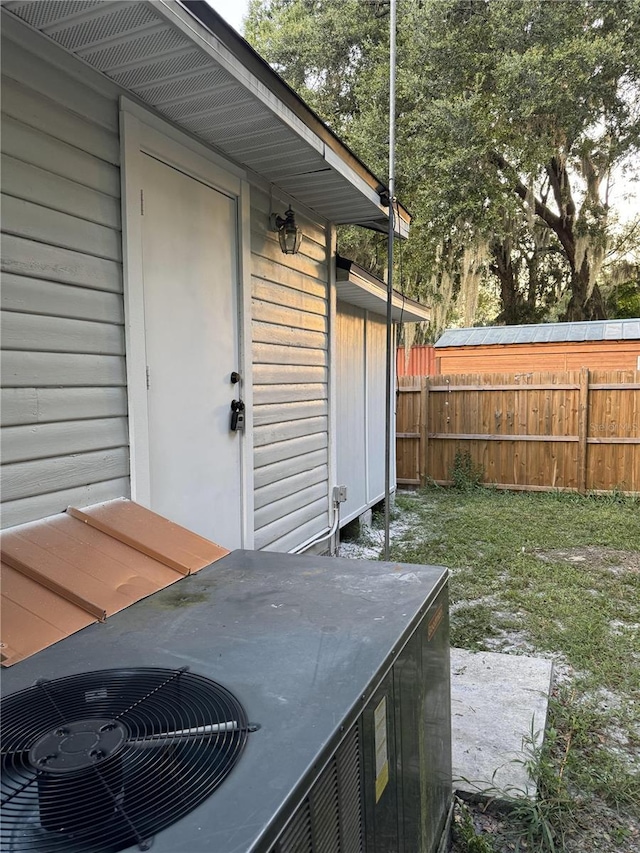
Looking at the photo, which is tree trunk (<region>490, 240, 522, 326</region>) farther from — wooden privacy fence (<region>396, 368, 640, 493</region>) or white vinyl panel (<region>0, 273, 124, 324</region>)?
white vinyl panel (<region>0, 273, 124, 324</region>)

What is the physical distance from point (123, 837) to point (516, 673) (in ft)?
8.75

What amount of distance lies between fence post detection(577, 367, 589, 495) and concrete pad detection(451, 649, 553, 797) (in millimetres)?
5217

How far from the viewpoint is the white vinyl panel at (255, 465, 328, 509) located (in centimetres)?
339

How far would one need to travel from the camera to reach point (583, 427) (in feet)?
25.3

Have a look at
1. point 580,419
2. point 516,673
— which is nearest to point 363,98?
point 580,419

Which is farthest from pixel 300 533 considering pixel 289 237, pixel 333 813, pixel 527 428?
pixel 527 428

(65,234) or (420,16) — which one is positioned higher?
(420,16)

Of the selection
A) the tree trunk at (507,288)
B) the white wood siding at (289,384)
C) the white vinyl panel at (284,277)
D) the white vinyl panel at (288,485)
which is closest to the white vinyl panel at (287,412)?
the white wood siding at (289,384)

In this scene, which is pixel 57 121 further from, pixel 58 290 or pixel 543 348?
pixel 543 348

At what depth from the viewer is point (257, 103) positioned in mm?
2291

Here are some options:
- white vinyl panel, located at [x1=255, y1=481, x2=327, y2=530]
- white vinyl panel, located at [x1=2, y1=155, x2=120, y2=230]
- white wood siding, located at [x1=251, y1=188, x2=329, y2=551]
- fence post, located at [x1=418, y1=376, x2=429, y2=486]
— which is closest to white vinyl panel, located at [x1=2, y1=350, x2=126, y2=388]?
white vinyl panel, located at [x1=2, y1=155, x2=120, y2=230]

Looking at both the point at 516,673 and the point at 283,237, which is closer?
the point at 516,673

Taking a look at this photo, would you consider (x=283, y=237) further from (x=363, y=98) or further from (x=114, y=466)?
(x=363, y=98)

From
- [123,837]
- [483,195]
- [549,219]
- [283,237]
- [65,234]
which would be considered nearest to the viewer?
[123,837]
